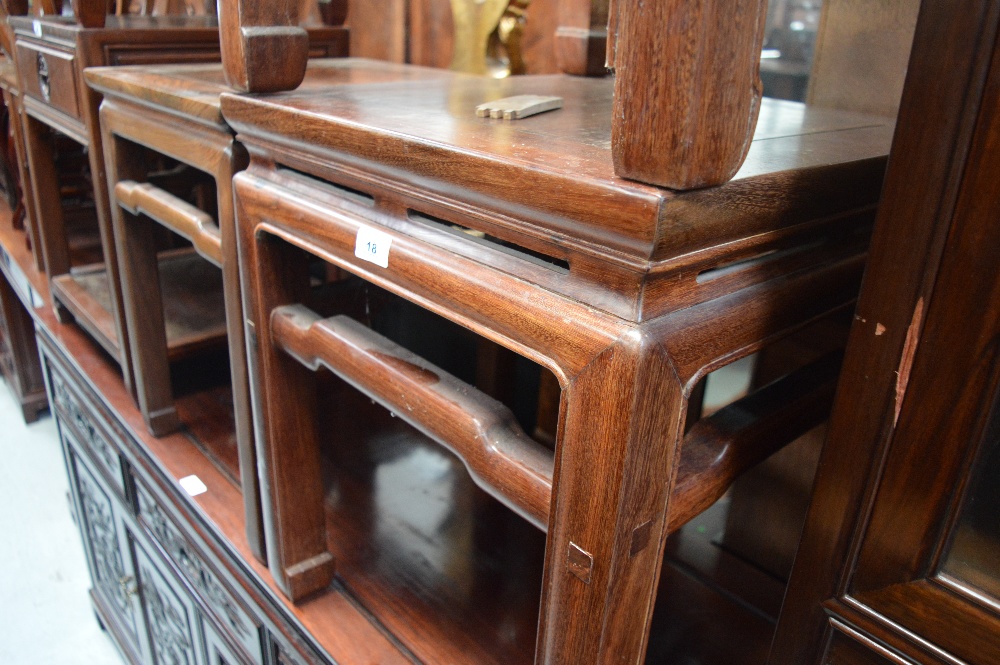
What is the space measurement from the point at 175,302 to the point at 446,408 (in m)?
1.06

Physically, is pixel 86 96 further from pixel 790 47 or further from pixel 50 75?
pixel 790 47

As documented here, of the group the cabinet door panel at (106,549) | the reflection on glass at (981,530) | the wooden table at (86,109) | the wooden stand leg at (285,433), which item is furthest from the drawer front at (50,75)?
the reflection on glass at (981,530)

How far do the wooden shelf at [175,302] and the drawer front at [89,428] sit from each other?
0.15 meters

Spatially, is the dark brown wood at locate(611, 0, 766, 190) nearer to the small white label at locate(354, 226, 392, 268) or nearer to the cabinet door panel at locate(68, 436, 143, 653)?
the small white label at locate(354, 226, 392, 268)

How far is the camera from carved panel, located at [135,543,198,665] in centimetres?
123

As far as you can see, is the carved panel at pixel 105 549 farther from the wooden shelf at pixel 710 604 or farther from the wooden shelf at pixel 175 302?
the wooden shelf at pixel 710 604

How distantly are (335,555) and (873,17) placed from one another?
0.88 meters

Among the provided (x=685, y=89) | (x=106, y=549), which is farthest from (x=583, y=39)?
(x=106, y=549)

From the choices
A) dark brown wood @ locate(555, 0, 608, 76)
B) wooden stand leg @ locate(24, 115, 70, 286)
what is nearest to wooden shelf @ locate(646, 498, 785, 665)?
dark brown wood @ locate(555, 0, 608, 76)

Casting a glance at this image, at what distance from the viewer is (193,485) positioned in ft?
3.47

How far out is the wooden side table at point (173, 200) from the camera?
750mm

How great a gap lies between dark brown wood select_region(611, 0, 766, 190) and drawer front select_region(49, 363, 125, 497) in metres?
1.22

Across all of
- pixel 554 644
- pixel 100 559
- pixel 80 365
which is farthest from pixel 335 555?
pixel 100 559

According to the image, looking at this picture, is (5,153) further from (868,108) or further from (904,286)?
(904,286)
